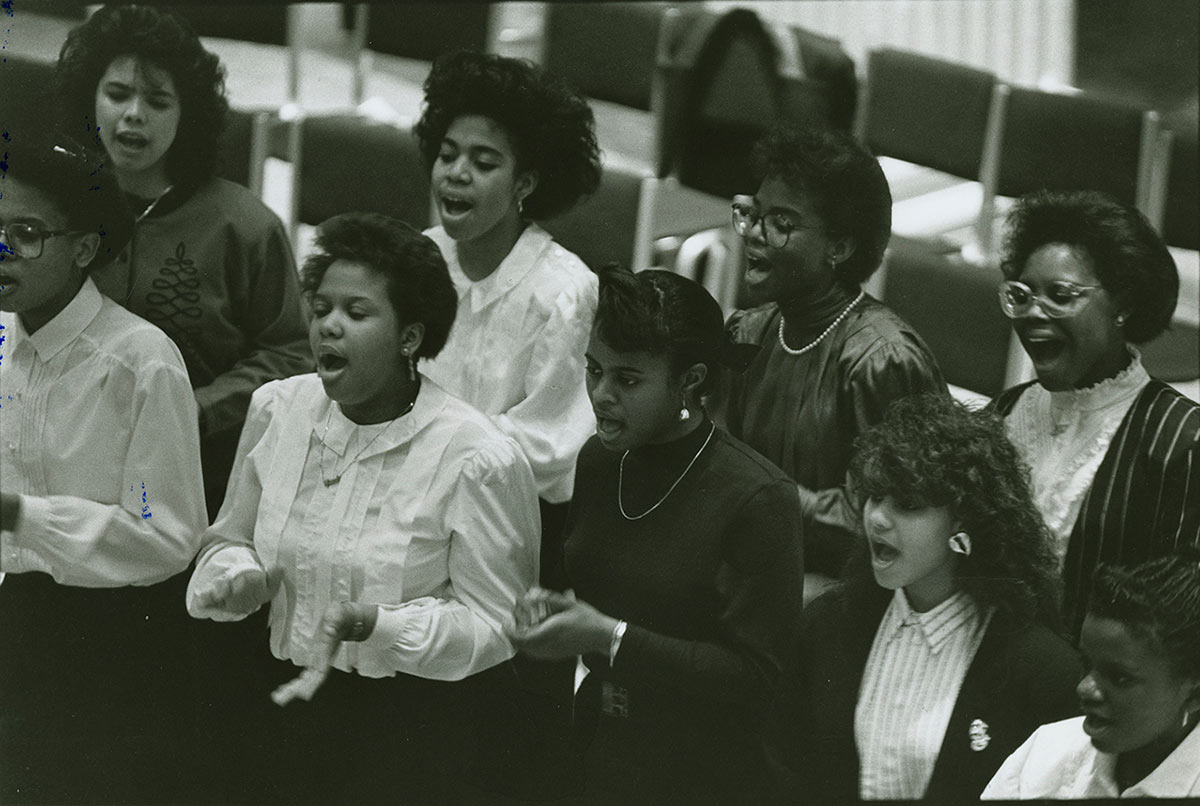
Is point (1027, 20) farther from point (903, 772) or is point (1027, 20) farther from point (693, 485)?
point (903, 772)

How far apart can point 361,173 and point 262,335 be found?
35 centimetres

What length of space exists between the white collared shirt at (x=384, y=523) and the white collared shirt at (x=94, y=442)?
4.3 inches

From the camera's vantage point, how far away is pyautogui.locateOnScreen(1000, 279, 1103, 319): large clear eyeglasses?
9.27 feet

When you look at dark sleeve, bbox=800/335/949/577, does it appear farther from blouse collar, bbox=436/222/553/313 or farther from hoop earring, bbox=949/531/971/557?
blouse collar, bbox=436/222/553/313

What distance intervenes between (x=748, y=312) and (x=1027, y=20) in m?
0.82

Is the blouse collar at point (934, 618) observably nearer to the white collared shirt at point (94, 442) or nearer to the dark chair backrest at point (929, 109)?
the dark chair backrest at point (929, 109)

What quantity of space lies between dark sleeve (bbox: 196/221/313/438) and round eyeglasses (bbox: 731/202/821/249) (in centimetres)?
78

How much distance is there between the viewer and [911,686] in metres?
2.85

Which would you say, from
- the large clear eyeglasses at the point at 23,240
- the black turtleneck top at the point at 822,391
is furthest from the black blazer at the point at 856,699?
the large clear eyeglasses at the point at 23,240

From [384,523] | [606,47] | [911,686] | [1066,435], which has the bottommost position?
[911,686]

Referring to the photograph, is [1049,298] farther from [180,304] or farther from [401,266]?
[180,304]

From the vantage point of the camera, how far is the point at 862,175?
281cm

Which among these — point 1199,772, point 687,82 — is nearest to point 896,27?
point 687,82

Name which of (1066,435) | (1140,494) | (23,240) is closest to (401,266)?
(23,240)
